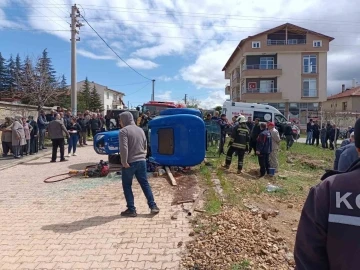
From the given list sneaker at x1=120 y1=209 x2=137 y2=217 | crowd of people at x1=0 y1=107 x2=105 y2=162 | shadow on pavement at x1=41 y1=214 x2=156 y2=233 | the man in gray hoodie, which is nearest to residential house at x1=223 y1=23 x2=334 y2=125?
crowd of people at x1=0 y1=107 x2=105 y2=162

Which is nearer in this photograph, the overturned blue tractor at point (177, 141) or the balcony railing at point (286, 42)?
the overturned blue tractor at point (177, 141)

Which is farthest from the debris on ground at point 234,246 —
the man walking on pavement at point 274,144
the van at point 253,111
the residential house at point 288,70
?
the residential house at point 288,70

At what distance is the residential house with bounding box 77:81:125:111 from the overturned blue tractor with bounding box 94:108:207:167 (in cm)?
5938

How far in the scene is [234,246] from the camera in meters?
4.02

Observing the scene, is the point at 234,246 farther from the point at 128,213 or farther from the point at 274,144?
the point at 274,144

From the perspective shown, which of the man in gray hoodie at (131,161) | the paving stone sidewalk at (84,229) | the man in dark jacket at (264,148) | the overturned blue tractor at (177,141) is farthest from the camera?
the man in dark jacket at (264,148)

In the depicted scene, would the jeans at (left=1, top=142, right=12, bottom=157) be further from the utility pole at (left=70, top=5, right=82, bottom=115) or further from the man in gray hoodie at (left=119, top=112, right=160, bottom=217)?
the man in gray hoodie at (left=119, top=112, right=160, bottom=217)

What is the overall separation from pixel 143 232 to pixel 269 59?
4586cm

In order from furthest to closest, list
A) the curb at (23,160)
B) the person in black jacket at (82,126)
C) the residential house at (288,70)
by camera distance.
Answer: the residential house at (288,70) → the person in black jacket at (82,126) → the curb at (23,160)

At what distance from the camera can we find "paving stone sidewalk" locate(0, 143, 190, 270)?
3836 mm

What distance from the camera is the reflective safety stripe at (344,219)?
1363 millimetres

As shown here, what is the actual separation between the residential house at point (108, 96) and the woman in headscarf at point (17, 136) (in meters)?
55.6

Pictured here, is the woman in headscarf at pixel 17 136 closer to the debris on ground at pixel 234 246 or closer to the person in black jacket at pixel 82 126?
the person in black jacket at pixel 82 126

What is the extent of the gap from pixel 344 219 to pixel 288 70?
4790cm
